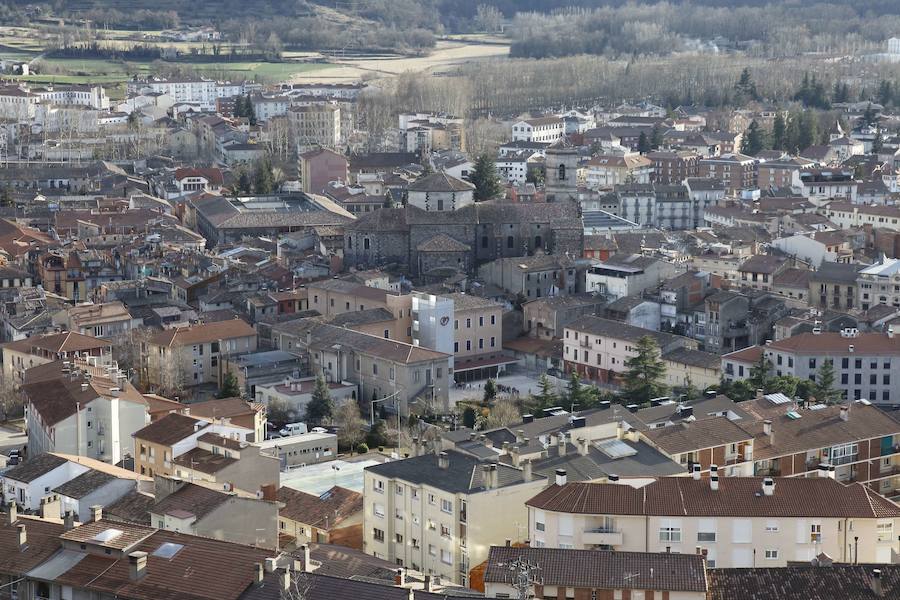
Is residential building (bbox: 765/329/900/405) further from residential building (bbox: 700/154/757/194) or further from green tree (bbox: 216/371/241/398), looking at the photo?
residential building (bbox: 700/154/757/194)

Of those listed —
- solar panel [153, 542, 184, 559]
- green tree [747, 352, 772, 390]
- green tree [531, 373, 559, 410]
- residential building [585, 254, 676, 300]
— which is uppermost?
solar panel [153, 542, 184, 559]

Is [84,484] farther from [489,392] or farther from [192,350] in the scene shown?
[192,350]

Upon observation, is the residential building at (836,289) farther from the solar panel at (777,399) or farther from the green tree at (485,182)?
the green tree at (485,182)

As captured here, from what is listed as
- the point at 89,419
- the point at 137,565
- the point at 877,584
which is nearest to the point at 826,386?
the point at 89,419

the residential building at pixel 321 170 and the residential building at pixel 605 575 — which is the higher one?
the residential building at pixel 605 575

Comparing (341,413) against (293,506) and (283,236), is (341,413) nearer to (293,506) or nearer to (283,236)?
(293,506)

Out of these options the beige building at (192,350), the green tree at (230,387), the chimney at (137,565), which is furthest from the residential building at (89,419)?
the chimney at (137,565)

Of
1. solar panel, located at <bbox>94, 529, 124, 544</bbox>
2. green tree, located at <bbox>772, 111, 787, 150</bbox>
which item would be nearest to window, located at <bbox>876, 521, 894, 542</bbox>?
solar panel, located at <bbox>94, 529, 124, 544</bbox>
